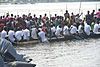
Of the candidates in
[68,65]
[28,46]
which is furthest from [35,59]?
[28,46]

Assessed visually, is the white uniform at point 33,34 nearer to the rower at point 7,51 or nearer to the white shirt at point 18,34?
the white shirt at point 18,34

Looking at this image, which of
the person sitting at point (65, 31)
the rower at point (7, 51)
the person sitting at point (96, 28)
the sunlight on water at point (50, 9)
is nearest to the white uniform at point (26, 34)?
the person sitting at point (65, 31)

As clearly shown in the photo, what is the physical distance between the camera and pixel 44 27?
25781mm

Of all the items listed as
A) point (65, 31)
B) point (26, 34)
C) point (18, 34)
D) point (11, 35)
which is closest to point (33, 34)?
point (26, 34)

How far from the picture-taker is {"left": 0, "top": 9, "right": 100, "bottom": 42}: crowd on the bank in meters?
25.0

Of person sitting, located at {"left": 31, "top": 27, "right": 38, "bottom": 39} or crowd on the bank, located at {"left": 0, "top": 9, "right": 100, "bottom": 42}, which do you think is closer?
crowd on the bank, located at {"left": 0, "top": 9, "right": 100, "bottom": 42}

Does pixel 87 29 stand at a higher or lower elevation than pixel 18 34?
lower

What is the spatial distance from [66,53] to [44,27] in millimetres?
4171

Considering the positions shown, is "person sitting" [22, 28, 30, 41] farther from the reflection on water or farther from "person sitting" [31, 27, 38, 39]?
the reflection on water

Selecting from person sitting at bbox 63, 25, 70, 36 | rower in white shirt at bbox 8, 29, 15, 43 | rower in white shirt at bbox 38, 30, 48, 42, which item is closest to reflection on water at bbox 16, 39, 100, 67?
rower in white shirt at bbox 38, 30, 48, 42

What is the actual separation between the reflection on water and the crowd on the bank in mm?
902

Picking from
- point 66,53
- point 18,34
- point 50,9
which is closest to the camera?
point 66,53

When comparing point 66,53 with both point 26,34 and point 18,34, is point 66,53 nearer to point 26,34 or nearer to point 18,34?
point 26,34

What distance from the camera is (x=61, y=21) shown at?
27.4 metres
